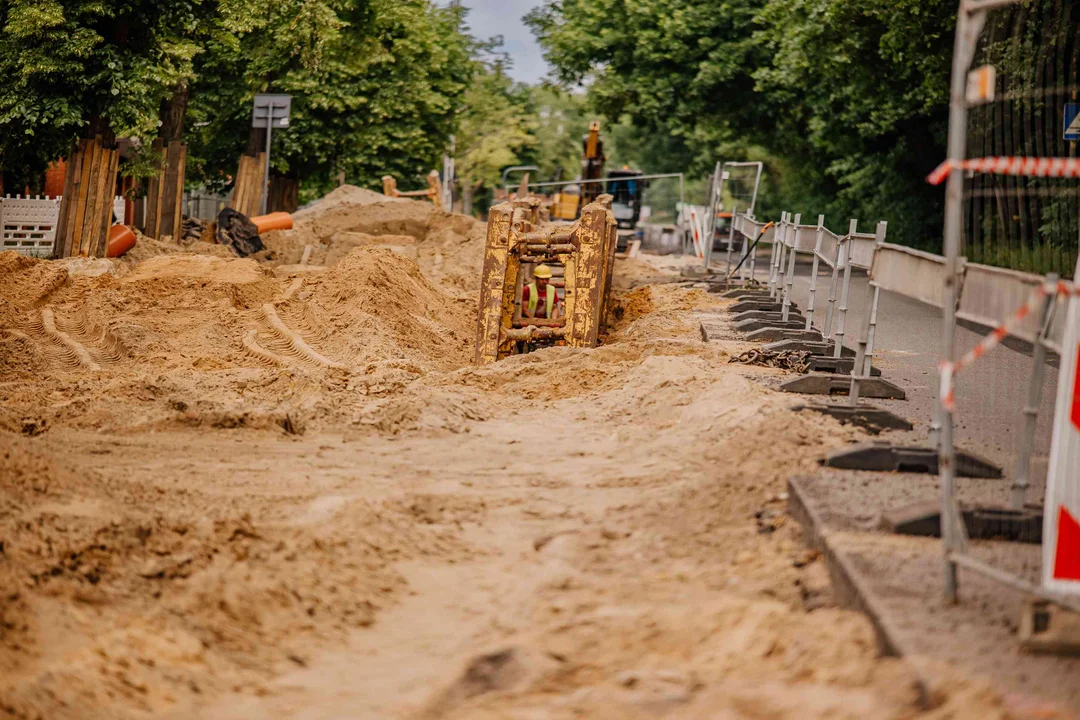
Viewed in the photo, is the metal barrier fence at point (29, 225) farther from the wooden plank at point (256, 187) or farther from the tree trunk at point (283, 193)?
the tree trunk at point (283, 193)

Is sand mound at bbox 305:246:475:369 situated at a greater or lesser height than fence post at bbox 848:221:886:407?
lesser

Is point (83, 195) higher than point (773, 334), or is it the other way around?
point (83, 195)

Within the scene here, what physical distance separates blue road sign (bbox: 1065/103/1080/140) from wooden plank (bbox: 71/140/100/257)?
50.5ft

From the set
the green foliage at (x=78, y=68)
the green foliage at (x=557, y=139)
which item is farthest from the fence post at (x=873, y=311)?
the green foliage at (x=557, y=139)

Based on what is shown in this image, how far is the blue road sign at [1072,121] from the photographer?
1021 centimetres

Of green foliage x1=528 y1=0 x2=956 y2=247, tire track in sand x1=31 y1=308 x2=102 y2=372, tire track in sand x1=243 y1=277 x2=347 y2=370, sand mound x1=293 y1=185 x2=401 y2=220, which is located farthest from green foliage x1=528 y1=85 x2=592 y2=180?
tire track in sand x1=31 y1=308 x2=102 y2=372

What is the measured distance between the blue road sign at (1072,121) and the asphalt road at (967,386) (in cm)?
212

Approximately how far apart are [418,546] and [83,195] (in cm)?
1585

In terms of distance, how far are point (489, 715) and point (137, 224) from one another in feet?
88.1

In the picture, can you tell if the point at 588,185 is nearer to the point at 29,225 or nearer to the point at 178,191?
the point at 178,191

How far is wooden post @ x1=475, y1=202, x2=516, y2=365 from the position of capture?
1288 cm

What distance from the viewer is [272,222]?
26141 millimetres

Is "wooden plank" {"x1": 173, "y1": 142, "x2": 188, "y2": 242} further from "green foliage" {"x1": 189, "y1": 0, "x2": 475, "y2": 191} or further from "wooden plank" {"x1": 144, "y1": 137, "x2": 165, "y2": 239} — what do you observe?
"green foliage" {"x1": 189, "y1": 0, "x2": 475, "y2": 191}

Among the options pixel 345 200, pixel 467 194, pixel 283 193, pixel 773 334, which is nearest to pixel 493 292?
pixel 773 334
